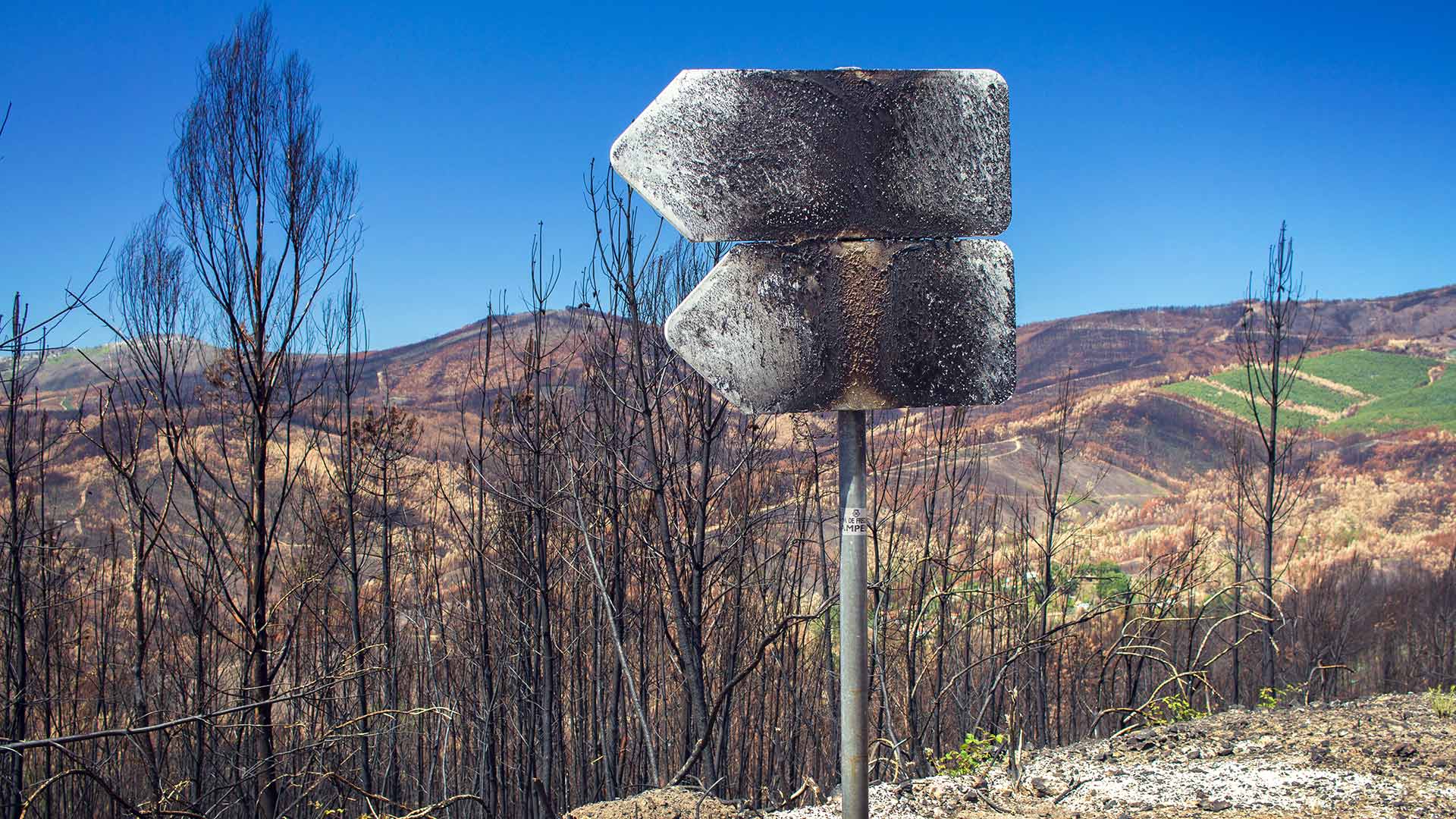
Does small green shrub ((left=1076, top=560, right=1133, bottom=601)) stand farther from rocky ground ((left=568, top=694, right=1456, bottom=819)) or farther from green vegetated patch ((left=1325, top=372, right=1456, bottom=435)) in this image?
green vegetated patch ((left=1325, top=372, right=1456, bottom=435))

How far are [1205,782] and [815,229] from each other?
10.3ft

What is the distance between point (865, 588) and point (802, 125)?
3.42 ft

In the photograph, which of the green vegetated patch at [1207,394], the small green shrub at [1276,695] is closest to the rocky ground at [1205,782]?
the small green shrub at [1276,695]

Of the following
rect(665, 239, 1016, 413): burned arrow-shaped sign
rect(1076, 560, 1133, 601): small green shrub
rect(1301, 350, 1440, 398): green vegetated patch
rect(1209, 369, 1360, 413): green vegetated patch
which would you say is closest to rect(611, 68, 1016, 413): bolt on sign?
rect(665, 239, 1016, 413): burned arrow-shaped sign

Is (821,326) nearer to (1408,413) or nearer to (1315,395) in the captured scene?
(1408,413)

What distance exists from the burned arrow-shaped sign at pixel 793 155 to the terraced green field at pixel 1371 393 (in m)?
38.2

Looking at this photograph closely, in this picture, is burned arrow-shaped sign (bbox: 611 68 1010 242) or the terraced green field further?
the terraced green field

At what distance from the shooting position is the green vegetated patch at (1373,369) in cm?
4506

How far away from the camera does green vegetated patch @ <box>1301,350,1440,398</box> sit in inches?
1774

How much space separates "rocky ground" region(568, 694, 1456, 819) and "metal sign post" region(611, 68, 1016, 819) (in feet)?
Result: 5.04

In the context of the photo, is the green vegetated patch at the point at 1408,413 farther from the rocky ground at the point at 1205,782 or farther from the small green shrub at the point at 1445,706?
the rocky ground at the point at 1205,782

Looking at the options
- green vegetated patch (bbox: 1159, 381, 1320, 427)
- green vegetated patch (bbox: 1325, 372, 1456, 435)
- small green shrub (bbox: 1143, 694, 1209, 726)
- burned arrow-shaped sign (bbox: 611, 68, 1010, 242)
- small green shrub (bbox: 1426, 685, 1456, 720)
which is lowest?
small green shrub (bbox: 1143, 694, 1209, 726)

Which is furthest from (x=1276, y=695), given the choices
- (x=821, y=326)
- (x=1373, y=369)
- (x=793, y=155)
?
(x=1373, y=369)

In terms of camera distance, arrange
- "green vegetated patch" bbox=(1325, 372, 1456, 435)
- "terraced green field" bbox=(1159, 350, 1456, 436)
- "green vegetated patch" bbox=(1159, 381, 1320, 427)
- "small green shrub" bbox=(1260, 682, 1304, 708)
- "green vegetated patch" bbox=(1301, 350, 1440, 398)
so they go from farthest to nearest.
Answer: "green vegetated patch" bbox=(1301, 350, 1440, 398) → "green vegetated patch" bbox=(1159, 381, 1320, 427) → "terraced green field" bbox=(1159, 350, 1456, 436) → "green vegetated patch" bbox=(1325, 372, 1456, 435) → "small green shrub" bbox=(1260, 682, 1304, 708)
